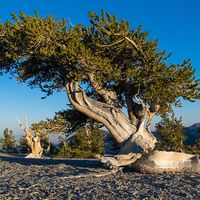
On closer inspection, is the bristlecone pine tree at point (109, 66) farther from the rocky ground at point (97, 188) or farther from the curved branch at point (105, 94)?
the rocky ground at point (97, 188)

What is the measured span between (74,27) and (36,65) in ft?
10.1

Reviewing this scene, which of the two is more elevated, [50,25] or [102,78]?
[50,25]

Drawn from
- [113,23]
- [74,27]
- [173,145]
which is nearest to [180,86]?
[113,23]

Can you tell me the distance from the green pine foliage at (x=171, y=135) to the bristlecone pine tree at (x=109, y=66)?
19.5m

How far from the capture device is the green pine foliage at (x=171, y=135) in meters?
36.8

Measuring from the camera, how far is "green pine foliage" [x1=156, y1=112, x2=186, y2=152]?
36.8m

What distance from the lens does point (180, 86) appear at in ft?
54.3

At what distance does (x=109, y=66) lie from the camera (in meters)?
15.8

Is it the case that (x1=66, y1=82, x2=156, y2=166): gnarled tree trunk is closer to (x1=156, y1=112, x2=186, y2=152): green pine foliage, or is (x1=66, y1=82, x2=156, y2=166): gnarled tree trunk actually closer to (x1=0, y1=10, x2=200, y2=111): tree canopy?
(x1=0, y1=10, x2=200, y2=111): tree canopy

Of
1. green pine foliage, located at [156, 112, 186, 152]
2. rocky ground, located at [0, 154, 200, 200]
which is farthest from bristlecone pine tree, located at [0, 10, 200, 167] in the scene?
green pine foliage, located at [156, 112, 186, 152]

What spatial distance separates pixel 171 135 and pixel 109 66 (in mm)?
23337

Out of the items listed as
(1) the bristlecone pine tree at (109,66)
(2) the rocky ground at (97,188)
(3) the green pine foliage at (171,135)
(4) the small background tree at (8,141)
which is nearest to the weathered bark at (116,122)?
(1) the bristlecone pine tree at (109,66)

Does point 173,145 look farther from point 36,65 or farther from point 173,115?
point 36,65

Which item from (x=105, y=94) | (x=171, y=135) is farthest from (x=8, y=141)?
(x=105, y=94)
